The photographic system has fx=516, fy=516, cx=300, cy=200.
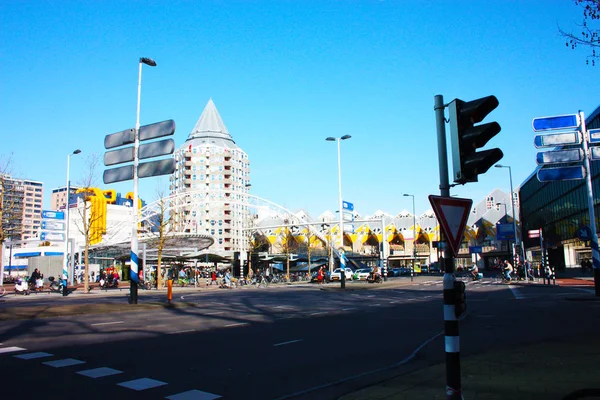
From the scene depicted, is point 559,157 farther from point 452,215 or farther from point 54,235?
point 54,235

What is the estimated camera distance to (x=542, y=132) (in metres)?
20.4

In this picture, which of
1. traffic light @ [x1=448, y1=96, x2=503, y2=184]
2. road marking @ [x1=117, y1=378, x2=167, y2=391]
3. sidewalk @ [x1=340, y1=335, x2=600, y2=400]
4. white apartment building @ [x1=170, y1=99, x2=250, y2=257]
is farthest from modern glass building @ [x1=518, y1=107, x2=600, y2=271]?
white apartment building @ [x1=170, y1=99, x2=250, y2=257]

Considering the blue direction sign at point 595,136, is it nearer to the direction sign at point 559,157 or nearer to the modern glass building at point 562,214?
the direction sign at point 559,157

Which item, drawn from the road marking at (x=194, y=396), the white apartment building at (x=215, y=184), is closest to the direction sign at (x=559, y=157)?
the road marking at (x=194, y=396)

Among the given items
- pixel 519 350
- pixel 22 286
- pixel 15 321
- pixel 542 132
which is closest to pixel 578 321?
pixel 519 350

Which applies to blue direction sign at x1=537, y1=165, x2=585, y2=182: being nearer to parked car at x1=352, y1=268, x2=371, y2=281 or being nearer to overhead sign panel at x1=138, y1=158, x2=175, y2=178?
overhead sign panel at x1=138, y1=158, x2=175, y2=178

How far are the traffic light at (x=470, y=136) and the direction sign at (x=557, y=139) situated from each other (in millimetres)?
15507

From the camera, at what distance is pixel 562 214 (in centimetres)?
6316

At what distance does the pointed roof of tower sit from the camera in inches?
6462

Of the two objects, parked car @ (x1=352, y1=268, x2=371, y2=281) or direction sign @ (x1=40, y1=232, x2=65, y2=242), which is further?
parked car @ (x1=352, y1=268, x2=371, y2=281)

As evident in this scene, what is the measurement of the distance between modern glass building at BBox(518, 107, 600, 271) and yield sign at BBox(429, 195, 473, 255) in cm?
4557

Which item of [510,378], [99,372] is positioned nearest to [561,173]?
[510,378]

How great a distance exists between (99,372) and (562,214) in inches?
2573

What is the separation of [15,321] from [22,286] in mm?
22036
